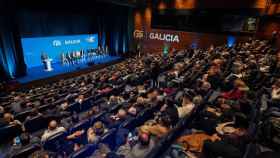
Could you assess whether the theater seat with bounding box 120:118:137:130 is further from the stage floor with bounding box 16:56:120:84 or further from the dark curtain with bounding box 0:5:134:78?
the dark curtain with bounding box 0:5:134:78

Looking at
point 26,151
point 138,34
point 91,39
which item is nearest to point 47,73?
point 91,39

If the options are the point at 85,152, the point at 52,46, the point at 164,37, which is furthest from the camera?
the point at 164,37

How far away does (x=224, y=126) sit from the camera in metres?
2.94

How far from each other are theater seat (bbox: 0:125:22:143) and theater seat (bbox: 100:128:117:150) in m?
1.87

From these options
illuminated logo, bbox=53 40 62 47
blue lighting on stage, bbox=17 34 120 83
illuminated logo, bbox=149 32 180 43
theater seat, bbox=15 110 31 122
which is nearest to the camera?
theater seat, bbox=15 110 31 122

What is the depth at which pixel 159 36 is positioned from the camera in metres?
13.5

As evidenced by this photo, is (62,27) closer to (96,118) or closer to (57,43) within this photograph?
(57,43)

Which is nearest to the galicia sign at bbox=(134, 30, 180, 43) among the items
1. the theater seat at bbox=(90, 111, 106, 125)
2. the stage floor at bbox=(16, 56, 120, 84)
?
the stage floor at bbox=(16, 56, 120, 84)

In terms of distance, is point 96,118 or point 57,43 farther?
point 57,43

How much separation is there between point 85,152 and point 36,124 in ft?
6.07

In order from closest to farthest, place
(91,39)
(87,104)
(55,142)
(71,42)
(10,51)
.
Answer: (55,142) < (87,104) < (10,51) < (71,42) < (91,39)

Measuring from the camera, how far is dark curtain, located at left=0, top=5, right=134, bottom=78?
28.2 feet

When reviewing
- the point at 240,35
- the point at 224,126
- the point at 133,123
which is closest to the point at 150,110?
the point at 133,123

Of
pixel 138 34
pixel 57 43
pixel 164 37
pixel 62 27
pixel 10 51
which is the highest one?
pixel 62 27
